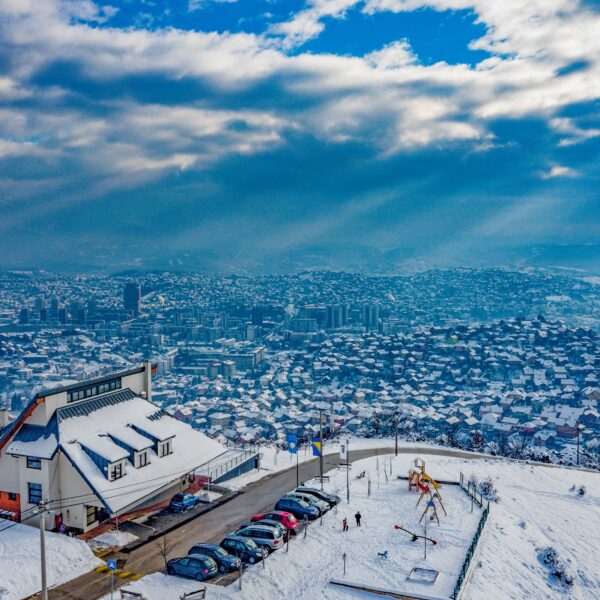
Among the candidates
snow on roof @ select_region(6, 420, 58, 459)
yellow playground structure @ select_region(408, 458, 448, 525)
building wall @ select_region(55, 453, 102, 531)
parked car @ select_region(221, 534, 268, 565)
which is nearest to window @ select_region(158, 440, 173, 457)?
building wall @ select_region(55, 453, 102, 531)

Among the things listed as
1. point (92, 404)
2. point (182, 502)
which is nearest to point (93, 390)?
point (92, 404)

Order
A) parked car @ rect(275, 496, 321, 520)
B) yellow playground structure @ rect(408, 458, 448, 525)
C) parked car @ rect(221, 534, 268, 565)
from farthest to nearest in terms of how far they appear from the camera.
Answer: parked car @ rect(275, 496, 321, 520), yellow playground structure @ rect(408, 458, 448, 525), parked car @ rect(221, 534, 268, 565)

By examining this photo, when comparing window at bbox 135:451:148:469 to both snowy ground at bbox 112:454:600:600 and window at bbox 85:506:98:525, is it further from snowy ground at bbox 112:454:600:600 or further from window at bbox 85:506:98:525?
snowy ground at bbox 112:454:600:600

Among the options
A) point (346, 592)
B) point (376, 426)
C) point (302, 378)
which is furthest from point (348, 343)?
point (346, 592)

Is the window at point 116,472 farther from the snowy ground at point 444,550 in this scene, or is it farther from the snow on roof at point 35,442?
the snowy ground at point 444,550

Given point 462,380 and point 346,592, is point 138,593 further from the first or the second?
point 462,380

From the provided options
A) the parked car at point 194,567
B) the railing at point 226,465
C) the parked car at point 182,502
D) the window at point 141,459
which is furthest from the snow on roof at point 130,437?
the parked car at point 194,567
